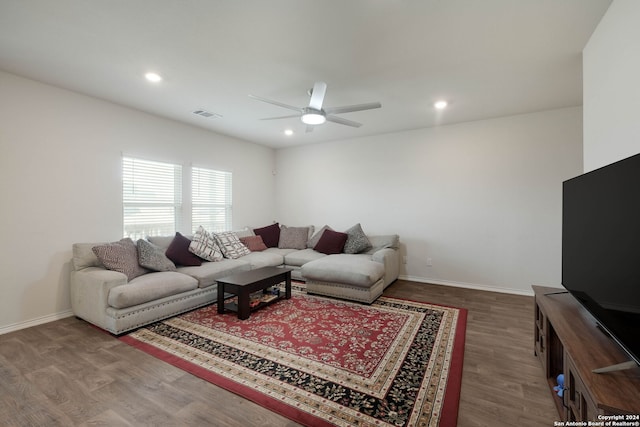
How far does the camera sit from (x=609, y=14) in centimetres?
189

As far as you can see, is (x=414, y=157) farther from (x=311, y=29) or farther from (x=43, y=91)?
(x=43, y=91)

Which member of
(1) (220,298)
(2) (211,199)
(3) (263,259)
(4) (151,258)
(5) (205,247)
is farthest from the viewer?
(2) (211,199)

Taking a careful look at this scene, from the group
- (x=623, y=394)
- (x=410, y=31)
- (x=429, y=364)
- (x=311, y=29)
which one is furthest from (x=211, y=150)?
(x=623, y=394)

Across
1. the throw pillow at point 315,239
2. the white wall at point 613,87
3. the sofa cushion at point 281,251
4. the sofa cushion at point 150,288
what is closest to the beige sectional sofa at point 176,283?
the sofa cushion at point 150,288

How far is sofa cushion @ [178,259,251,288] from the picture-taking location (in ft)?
11.4

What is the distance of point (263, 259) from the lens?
A: 4.52 metres

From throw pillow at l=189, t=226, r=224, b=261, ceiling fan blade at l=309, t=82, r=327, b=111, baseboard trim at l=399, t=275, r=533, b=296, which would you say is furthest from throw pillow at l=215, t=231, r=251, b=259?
baseboard trim at l=399, t=275, r=533, b=296

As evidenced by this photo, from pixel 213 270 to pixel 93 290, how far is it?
48.1 inches

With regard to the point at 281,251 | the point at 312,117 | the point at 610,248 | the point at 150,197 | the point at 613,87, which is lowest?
the point at 281,251

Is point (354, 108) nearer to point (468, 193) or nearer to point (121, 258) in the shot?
point (468, 193)

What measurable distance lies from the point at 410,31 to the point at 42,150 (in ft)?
12.9

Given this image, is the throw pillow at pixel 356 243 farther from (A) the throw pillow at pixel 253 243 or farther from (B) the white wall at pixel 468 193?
(A) the throw pillow at pixel 253 243

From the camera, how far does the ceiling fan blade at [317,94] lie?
2671 millimetres

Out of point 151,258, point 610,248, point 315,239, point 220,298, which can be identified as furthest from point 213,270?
point 610,248
